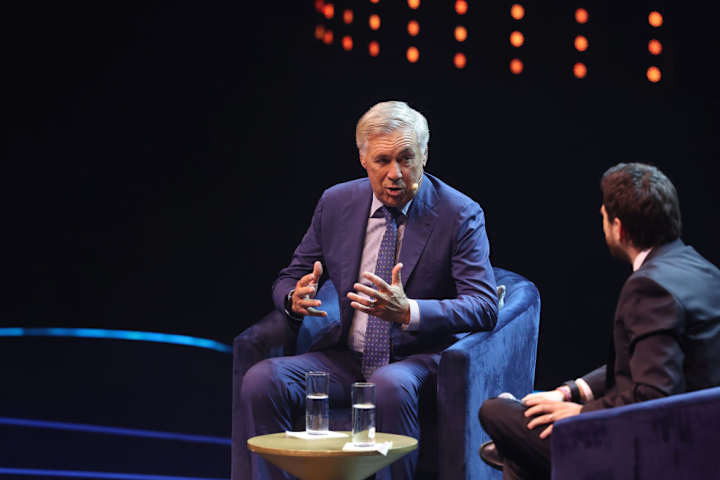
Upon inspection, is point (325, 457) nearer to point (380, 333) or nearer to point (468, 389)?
point (468, 389)

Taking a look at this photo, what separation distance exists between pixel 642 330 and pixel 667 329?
5cm

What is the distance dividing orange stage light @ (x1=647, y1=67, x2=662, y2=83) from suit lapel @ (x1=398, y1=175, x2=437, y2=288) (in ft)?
4.52

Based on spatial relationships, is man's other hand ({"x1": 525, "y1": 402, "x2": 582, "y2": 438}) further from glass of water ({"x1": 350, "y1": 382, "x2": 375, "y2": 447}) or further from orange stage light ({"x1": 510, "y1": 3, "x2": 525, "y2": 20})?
orange stage light ({"x1": 510, "y1": 3, "x2": 525, "y2": 20})

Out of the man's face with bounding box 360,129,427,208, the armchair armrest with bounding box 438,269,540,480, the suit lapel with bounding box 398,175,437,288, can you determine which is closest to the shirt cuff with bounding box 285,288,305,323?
the suit lapel with bounding box 398,175,437,288

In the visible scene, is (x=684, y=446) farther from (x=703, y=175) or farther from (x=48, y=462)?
(x=48, y=462)

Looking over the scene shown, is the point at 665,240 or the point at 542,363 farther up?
the point at 665,240

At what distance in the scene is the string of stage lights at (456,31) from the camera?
13.6 feet

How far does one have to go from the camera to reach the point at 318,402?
2.62 m

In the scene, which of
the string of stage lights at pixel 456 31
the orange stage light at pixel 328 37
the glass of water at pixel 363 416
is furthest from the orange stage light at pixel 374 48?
the glass of water at pixel 363 416

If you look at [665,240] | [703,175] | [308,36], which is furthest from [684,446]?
[308,36]

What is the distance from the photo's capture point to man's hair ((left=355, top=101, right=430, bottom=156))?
10.3 feet

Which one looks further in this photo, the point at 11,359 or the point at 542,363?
the point at 11,359

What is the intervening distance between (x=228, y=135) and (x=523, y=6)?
2301 millimetres

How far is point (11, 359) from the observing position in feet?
20.2
